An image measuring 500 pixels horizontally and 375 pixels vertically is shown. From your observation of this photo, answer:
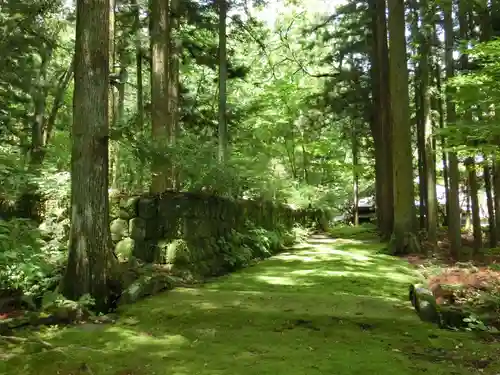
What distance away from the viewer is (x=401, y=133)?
43.2ft

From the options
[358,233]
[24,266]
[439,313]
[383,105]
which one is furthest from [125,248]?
[358,233]

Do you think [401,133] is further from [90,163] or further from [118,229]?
[90,163]

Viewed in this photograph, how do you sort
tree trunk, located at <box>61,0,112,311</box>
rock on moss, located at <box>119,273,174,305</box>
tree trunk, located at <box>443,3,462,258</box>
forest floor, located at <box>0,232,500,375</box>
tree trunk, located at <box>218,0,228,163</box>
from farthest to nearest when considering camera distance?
1. tree trunk, located at <box>218,0,228,163</box>
2. tree trunk, located at <box>443,3,462,258</box>
3. rock on moss, located at <box>119,273,174,305</box>
4. tree trunk, located at <box>61,0,112,311</box>
5. forest floor, located at <box>0,232,500,375</box>

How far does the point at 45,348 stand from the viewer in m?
4.05

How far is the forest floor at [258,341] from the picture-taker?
3750mm

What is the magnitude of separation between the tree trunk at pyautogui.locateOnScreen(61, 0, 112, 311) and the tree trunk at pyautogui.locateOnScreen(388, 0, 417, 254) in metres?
9.26

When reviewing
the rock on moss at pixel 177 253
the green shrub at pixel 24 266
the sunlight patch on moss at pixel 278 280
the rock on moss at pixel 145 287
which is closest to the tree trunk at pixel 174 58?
the rock on moss at pixel 177 253

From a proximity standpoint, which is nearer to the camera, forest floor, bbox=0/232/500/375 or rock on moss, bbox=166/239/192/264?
forest floor, bbox=0/232/500/375

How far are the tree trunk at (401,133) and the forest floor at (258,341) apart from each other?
5982 millimetres

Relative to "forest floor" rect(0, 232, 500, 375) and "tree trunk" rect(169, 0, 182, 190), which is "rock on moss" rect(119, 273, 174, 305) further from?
"tree trunk" rect(169, 0, 182, 190)

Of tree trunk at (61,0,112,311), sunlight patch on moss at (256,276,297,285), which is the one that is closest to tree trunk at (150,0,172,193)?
sunlight patch on moss at (256,276,297,285)

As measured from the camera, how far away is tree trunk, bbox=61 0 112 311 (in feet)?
19.9

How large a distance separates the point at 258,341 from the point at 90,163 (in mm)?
3336

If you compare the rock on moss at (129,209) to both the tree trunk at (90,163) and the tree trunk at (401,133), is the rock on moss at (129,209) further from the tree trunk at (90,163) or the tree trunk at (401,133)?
the tree trunk at (401,133)
